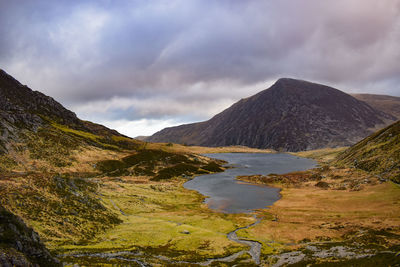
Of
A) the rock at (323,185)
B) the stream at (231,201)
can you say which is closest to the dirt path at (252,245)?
the stream at (231,201)

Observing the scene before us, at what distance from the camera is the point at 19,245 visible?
95.2 ft

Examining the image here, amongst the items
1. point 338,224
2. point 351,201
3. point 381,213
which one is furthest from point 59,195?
point 351,201

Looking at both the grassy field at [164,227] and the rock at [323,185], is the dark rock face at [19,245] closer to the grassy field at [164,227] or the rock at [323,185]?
the grassy field at [164,227]

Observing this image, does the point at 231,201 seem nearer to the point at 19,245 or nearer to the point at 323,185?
the point at 323,185

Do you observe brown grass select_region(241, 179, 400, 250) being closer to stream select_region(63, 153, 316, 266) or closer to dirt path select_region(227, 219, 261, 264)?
dirt path select_region(227, 219, 261, 264)

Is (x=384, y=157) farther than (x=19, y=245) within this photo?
Yes

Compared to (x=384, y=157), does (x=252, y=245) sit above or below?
below

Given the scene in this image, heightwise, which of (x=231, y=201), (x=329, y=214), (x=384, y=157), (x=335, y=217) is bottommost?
(x=231, y=201)

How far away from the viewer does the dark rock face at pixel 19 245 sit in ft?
86.8

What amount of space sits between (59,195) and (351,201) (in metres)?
103

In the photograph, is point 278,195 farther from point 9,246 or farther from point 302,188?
point 9,246

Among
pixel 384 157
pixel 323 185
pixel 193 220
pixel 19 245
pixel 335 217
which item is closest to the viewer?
pixel 19 245

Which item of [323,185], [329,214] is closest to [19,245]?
[329,214]

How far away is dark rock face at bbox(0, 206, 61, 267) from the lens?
2645cm
